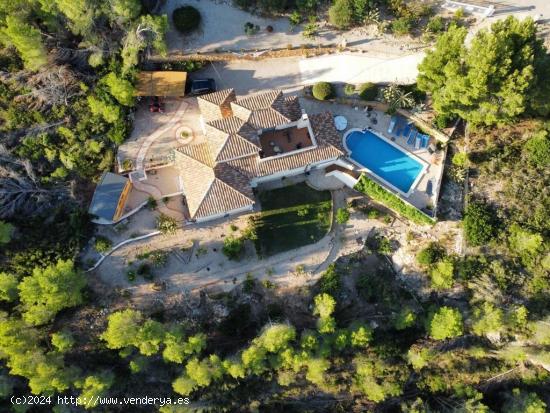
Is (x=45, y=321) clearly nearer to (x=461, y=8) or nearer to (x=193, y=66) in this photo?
(x=193, y=66)

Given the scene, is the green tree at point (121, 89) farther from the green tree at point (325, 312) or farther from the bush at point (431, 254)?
the bush at point (431, 254)

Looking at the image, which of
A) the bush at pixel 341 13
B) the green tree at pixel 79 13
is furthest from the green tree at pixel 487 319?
the green tree at pixel 79 13

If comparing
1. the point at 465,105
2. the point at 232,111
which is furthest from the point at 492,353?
the point at 232,111

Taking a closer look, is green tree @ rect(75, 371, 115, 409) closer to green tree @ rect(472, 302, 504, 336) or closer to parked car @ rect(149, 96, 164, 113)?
parked car @ rect(149, 96, 164, 113)

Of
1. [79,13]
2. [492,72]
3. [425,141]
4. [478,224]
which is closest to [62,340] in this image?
[79,13]

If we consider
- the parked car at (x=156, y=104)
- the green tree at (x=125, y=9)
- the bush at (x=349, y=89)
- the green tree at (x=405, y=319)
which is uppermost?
the green tree at (x=125, y=9)
